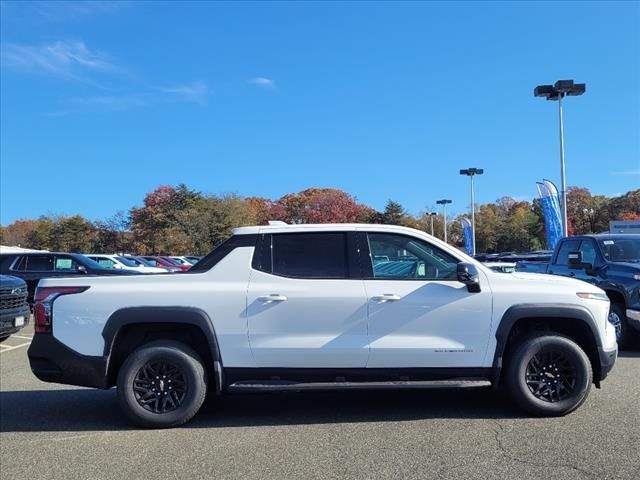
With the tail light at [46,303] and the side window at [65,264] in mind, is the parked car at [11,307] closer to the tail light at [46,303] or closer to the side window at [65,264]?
the tail light at [46,303]

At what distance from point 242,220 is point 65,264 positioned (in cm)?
5253

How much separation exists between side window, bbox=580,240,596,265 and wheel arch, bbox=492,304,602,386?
4.96m

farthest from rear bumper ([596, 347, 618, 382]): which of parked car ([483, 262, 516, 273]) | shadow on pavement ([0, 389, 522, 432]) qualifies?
parked car ([483, 262, 516, 273])

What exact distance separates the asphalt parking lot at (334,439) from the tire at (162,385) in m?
0.16

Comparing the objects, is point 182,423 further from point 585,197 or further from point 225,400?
point 585,197

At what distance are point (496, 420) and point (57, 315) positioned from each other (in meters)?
4.24

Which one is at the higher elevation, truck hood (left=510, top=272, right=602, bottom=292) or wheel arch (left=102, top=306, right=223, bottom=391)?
truck hood (left=510, top=272, right=602, bottom=292)

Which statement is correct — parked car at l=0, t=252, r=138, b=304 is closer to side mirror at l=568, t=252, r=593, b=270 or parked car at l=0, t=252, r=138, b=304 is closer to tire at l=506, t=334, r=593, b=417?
side mirror at l=568, t=252, r=593, b=270

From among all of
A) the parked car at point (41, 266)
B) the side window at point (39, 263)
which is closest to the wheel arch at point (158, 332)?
the parked car at point (41, 266)

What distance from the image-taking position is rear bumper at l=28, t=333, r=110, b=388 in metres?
5.61

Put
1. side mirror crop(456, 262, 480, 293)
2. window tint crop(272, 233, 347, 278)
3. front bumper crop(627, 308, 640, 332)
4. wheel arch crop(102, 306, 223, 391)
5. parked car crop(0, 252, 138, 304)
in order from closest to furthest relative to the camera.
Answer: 1. side mirror crop(456, 262, 480, 293)
2. wheel arch crop(102, 306, 223, 391)
3. window tint crop(272, 233, 347, 278)
4. front bumper crop(627, 308, 640, 332)
5. parked car crop(0, 252, 138, 304)

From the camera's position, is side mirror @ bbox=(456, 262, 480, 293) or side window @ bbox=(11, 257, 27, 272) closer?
side mirror @ bbox=(456, 262, 480, 293)

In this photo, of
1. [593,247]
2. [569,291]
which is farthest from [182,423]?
[593,247]

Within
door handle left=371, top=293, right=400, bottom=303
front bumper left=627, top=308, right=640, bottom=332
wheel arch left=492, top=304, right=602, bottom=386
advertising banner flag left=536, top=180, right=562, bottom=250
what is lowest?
front bumper left=627, top=308, right=640, bottom=332
